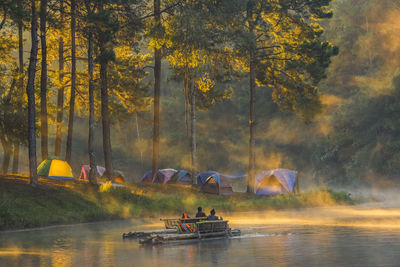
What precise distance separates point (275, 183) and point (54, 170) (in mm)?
19232

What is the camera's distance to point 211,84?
133 ft

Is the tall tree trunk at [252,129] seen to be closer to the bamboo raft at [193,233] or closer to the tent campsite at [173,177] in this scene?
the tent campsite at [173,177]

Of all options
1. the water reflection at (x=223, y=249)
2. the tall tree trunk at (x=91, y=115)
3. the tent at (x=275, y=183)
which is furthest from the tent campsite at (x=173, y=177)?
the water reflection at (x=223, y=249)

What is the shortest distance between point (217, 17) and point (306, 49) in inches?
368

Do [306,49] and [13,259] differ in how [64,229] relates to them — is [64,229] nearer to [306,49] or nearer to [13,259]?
[13,259]

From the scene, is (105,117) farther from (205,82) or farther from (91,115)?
(205,82)

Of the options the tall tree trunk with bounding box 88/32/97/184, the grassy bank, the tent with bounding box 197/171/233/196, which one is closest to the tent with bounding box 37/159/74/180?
the grassy bank

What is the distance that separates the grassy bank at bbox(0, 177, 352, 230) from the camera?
30544mm

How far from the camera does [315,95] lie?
1941 inches

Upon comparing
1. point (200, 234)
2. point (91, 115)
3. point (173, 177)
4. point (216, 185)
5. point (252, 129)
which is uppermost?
point (252, 129)

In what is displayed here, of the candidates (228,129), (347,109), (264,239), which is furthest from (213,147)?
(264,239)

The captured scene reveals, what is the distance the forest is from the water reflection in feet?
34.1

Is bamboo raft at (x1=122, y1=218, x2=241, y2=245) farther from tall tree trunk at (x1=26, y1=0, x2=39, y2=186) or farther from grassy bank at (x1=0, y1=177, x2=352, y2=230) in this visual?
tall tree trunk at (x1=26, y1=0, x2=39, y2=186)

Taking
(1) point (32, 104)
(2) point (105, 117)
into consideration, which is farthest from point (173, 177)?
(1) point (32, 104)
